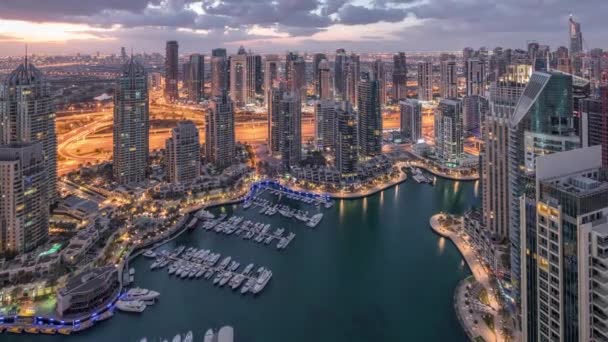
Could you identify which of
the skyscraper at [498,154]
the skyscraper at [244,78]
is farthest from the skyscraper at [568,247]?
the skyscraper at [244,78]

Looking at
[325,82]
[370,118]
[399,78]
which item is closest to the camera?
[370,118]

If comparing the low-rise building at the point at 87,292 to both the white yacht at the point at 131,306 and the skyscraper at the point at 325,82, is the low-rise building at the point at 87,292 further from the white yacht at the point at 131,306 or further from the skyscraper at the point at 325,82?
the skyscraper at the point at 325,82

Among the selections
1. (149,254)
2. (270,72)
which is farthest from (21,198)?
(270,72)

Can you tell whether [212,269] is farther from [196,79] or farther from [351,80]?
[196,79]

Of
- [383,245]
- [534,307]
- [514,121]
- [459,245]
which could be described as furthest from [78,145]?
[534,307]

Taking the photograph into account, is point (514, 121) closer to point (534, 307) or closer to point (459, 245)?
point (459, 245)

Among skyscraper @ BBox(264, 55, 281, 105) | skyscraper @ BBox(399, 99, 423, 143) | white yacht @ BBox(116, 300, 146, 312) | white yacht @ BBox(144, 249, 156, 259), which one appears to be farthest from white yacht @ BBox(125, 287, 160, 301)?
skyscraper @ BBox(264, 55, 281, 105)
